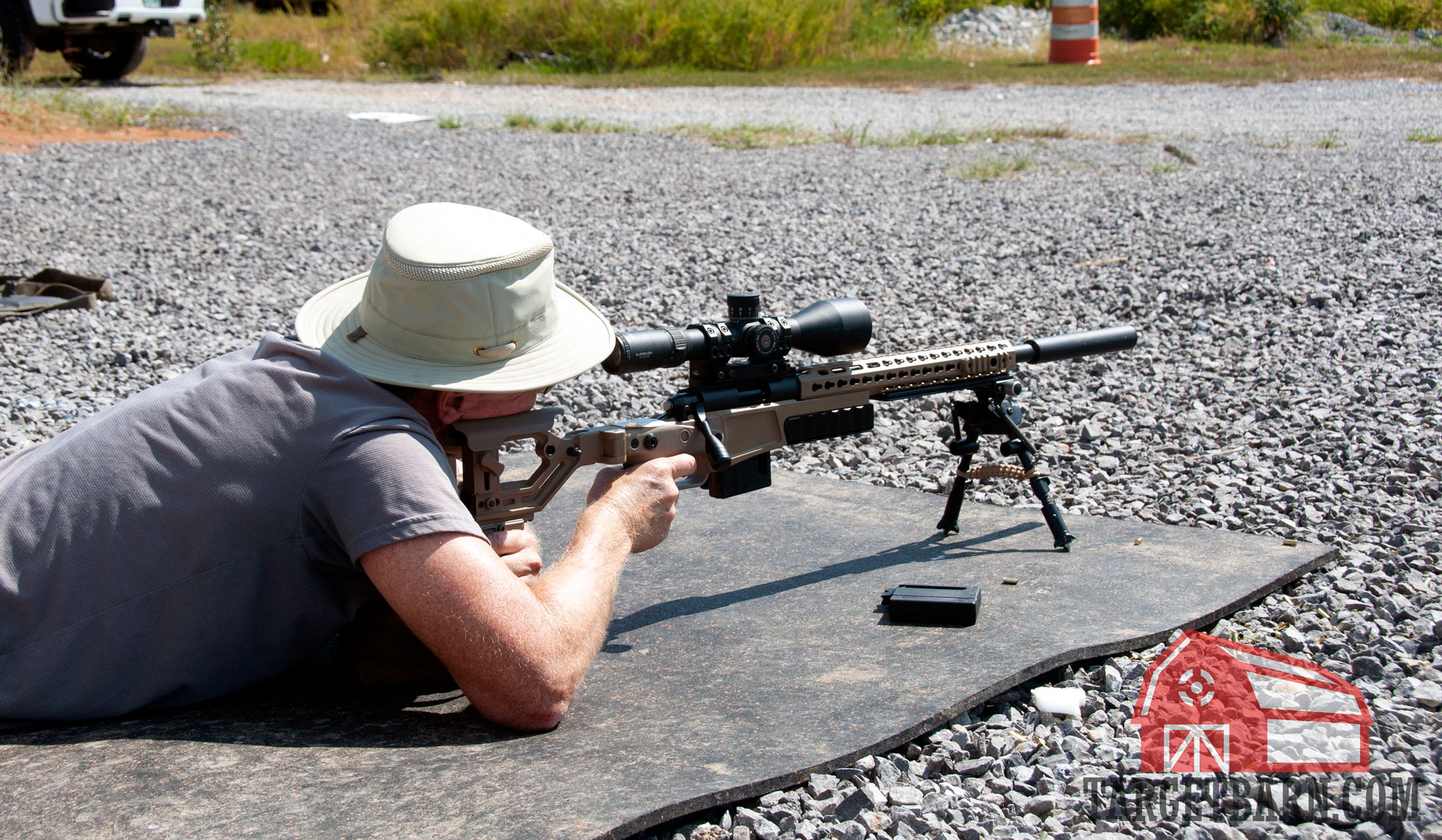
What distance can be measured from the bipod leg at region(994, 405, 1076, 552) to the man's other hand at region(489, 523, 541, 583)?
157cm

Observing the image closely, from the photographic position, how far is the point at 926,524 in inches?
156

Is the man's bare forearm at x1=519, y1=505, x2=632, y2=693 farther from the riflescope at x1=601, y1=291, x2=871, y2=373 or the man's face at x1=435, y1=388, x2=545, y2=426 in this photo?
the riflescope at x1=601, y1=291, x2=871, y2=373

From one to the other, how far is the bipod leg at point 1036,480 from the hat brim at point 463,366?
152 cm

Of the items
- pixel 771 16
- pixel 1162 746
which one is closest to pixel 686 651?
pixel 1162 746

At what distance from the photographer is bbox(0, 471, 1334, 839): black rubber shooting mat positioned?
2.06 m

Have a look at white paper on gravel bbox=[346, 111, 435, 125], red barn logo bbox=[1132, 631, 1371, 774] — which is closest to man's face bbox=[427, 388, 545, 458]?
red barn logo bbox=[1132, 631, 1371, 774]

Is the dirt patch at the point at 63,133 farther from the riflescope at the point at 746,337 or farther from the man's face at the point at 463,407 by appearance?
the man's face at the point at 463,407

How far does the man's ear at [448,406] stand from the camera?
2416 millimetres

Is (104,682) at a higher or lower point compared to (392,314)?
lower

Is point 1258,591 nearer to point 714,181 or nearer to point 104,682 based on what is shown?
point 104,682

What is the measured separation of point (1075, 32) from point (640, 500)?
18453 mm

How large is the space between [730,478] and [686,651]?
0.47 m

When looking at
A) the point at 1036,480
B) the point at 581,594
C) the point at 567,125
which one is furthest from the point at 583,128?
the point at 581,594

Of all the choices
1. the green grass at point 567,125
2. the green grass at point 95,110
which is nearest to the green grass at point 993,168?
the green grass at point 567,125
